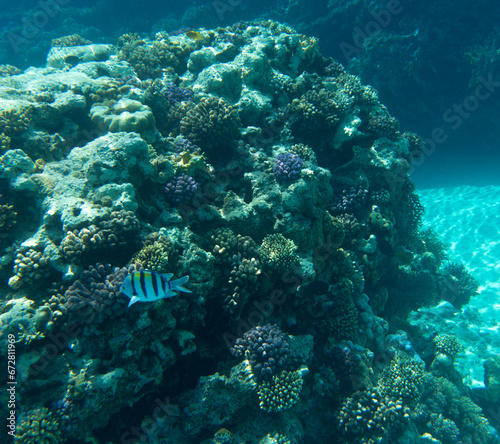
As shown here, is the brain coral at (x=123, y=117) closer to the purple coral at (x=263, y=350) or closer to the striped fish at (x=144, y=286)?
the striped fish at (x=144, y=286)

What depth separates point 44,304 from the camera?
3.94 m

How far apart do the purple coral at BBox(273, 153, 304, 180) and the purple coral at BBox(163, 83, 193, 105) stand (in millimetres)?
3271

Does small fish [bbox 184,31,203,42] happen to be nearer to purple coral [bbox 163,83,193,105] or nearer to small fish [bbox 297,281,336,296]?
purple coral [bbox 163,83,193,105]

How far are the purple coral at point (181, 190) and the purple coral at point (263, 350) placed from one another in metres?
2.80

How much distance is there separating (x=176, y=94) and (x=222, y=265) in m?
5.10

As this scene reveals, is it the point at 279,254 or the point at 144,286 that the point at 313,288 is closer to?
the point at 279,254

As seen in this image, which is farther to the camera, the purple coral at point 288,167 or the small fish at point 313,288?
the purple coral at point 288,167

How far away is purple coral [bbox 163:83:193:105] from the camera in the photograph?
7199 millimetres

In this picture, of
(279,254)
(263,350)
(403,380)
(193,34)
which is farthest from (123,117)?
(403,380)

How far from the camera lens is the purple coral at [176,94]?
7.20m

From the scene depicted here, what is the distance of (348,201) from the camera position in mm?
7355

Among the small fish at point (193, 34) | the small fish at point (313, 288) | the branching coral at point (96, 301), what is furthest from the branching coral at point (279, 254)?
the small fish at point (193, 34)

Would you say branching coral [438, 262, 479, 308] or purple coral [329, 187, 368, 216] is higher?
purple coral [329, 187, 368, 216]

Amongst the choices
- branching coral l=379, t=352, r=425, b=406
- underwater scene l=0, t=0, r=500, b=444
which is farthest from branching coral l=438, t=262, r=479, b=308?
branching coral l=379, t=352, r=425, b=406
